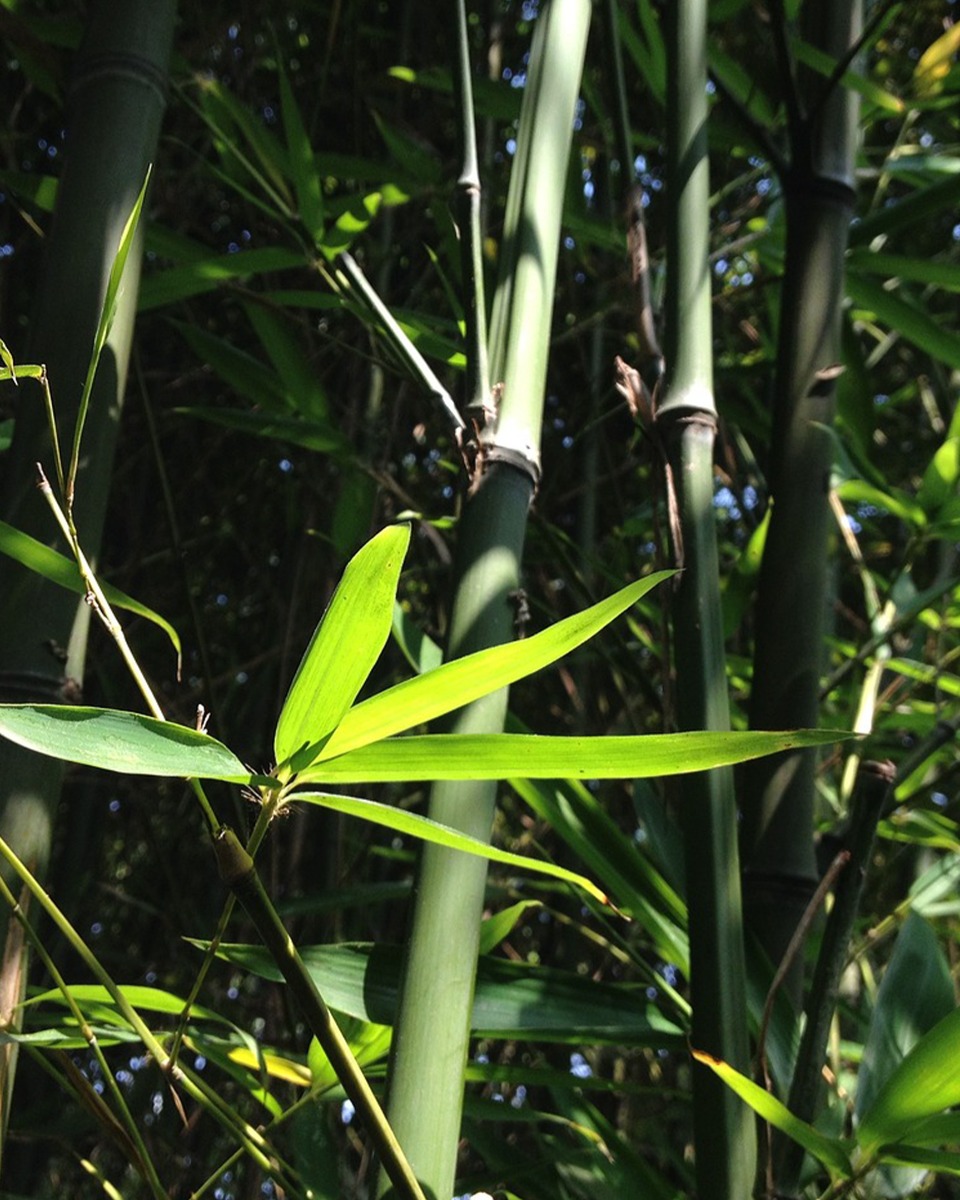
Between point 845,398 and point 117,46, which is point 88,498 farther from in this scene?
point 845,398

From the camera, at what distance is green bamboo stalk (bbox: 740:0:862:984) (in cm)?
58

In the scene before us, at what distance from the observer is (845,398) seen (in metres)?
0.82

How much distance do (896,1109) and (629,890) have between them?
0.17 metres

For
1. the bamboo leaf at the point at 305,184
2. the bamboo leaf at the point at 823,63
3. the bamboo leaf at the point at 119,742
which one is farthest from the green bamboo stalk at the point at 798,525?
the bamboo leaf at the point at 119,742

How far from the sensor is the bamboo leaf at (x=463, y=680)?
300 millimetres

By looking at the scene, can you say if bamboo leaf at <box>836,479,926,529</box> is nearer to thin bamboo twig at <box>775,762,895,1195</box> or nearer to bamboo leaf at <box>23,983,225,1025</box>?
thin bamboo twig at <box>775,762,895,1195</box>

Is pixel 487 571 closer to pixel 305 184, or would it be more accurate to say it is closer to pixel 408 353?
pixel 408 353

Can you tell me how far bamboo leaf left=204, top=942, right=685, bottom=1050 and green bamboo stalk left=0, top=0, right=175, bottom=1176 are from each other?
107 millimetres

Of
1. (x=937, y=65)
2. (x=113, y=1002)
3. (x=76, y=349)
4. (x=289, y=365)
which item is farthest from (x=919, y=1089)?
(x=937, y=65)

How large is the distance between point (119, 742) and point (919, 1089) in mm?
273

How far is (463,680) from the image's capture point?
1.00ft

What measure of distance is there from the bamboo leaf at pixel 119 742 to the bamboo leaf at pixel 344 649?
2 centimetres

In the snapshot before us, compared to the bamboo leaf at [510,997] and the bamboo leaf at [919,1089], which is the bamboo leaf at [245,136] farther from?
the bamboo leaf at [919,1089]

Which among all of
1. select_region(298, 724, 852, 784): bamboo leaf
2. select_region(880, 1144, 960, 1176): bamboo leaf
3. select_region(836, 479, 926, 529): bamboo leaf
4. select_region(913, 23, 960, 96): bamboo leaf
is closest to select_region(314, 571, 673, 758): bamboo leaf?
select_region(298, 724, 852, 784): bamboo leaf
